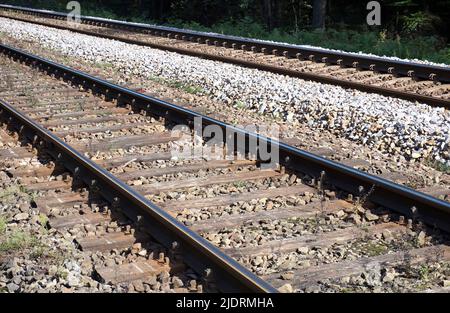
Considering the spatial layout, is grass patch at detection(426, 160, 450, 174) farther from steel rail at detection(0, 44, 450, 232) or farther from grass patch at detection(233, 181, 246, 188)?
grass patch at detection(233, 181, 246, 188)

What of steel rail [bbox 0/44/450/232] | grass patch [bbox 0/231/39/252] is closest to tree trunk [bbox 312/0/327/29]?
steel rail [bbox 0/44/450/232]

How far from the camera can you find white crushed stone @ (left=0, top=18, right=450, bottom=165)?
8.02m

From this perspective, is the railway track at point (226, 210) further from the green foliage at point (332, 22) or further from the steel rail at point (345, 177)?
the green foliage at point (332, 22)

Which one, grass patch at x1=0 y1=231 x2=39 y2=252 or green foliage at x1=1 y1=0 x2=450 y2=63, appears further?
green foliage at x1=1 y1=0 x2=450 y2=63

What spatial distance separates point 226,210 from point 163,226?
750mm

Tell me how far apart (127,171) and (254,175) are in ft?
4.21

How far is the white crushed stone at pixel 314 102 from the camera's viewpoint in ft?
26.3

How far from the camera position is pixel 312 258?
489cm

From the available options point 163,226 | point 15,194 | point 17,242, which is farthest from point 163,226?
point 15,194

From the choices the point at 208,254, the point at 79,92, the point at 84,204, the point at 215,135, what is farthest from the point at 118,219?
the point at 79,92

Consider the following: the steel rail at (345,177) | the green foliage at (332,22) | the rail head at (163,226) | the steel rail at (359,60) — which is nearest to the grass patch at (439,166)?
the steel rail at (345,177)

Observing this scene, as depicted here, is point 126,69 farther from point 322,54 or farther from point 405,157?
point 405,157

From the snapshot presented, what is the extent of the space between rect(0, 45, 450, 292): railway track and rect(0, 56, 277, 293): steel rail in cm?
1

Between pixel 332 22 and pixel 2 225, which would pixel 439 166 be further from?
pixel 332 22
